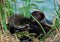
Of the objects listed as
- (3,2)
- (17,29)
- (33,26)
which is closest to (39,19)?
(33,26)

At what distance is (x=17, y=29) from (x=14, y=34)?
0.19 ft

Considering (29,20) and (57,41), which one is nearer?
(57,41)

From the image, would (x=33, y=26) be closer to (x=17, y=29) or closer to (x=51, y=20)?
(x=17, y=29)

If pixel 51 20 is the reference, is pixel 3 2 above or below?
above

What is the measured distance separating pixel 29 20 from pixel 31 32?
12 cm

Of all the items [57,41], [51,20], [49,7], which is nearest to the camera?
[57,41]

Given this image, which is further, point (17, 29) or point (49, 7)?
point (49, 7)

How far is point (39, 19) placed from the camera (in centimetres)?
205

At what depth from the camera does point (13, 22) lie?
6.63 ft

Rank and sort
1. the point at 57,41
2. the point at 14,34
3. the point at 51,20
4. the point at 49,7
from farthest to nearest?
the point at 49,7, the point at 51,20, the point at 14,34, the point at 57,41

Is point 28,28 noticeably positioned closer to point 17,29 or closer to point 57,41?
point 17,29

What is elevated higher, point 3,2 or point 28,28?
point 3,2

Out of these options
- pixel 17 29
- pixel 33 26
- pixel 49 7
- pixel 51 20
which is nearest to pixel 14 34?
pixel 17 29

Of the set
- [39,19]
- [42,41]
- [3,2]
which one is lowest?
[42,41]
